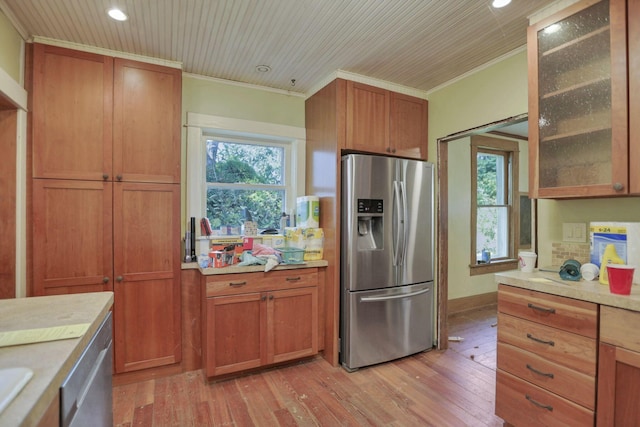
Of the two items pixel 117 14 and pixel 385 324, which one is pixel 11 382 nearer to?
pixel 117 14

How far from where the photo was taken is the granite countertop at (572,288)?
1.37 metres

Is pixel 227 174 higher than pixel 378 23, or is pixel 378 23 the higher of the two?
pixel 378 23

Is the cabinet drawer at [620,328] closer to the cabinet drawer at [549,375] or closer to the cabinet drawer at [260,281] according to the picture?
the cabinet drawer at [549,375]

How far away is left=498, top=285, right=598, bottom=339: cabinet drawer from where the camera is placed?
146cm

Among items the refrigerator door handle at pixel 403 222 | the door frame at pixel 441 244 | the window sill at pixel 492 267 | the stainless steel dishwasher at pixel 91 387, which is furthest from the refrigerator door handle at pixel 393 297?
the stainless steel dishwasher at pixel 91 387

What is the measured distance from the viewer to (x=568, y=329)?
5.01 feet

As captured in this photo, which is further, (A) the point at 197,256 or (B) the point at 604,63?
(A) the point at 197,256

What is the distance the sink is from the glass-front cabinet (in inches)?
91.1

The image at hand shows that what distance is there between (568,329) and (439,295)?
1469 millimetres

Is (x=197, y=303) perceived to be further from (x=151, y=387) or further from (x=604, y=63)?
(x=604, y=63)

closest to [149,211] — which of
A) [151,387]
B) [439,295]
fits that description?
[151,387]

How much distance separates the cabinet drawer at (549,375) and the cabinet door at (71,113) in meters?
2.84

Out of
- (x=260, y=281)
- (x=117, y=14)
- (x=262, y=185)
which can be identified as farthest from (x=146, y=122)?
(x=260, y=281)

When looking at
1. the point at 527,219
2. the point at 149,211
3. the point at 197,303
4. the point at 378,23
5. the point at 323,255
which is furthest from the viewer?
the point at 527,219
